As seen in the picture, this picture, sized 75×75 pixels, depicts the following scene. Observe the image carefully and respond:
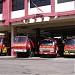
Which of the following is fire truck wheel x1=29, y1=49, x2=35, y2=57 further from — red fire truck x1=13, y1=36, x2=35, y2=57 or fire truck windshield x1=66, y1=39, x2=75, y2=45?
fire truck windshield x1=66, y1=39, x2=75, y2=45

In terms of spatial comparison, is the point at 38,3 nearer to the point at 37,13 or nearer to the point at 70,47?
the point at 37,13

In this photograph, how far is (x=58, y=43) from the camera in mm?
34438

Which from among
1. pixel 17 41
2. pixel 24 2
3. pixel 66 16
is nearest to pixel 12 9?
pixel 24 2

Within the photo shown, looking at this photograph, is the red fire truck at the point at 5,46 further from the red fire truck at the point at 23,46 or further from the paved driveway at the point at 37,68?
the paved driveway at the point at 37,68

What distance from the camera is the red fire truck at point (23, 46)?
32844mm

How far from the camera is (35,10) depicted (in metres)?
35.3

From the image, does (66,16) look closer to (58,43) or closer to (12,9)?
(58,43)

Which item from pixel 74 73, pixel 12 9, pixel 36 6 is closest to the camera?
pixel 74 73

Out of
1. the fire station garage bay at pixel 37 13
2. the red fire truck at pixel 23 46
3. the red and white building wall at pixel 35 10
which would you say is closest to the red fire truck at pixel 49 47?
the red fire truck at pixel 23 46

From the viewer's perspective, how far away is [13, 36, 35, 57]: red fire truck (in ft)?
108

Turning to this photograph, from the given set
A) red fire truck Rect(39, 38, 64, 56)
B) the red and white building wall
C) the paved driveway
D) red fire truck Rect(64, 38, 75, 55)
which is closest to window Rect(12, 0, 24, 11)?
the red and white building wall

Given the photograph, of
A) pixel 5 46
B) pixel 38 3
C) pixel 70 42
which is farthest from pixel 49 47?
pixel 5 46

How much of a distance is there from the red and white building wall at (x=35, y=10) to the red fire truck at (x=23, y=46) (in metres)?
2.37

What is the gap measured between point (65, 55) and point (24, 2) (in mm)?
8812
